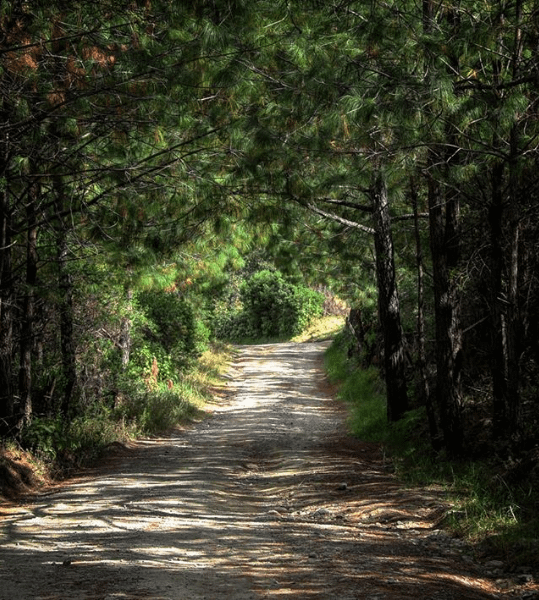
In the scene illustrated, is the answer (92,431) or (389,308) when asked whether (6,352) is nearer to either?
(92,431)

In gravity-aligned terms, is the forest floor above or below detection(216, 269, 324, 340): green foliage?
below

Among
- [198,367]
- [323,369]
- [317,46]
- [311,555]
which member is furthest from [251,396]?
[311,555]

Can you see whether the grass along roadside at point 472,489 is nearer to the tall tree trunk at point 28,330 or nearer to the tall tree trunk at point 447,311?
the tall tree trunk at point 447,311

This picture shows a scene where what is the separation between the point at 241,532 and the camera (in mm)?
7469

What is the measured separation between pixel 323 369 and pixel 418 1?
63.0ft

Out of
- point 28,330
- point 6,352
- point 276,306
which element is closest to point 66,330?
point 28,330

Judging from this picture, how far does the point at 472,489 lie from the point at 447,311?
274 centimetres

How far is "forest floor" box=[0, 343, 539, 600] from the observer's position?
215 inches

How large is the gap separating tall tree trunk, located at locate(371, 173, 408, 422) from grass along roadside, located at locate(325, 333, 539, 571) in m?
0.56

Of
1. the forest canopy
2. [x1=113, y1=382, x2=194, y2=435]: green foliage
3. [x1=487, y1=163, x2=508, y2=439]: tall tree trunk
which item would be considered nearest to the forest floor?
[x1=113, y1=382, x2=194, y2=435]: green foliage

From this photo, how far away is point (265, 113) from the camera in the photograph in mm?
10250

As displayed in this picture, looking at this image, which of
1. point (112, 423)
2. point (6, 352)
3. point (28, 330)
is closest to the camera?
point (6, 352)

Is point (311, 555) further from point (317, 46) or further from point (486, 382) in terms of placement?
point (486, 382)

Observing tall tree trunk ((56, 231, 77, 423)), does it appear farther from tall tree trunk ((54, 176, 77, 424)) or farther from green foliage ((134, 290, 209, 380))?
green foliage ((134, 290, 209, 380))
